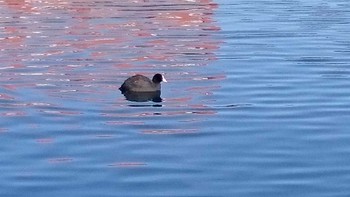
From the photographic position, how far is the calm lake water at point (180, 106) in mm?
12055

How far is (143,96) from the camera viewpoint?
1795 centimetres

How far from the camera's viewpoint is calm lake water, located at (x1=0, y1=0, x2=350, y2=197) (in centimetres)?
1205

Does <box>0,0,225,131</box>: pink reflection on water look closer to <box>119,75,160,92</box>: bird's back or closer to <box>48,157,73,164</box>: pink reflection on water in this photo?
<box>119,75,160,92</box>: bird's back

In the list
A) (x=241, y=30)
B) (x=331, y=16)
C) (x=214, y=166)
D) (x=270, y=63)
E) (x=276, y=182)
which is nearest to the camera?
(x=276, y=182)

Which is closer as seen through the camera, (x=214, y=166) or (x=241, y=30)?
(x=214, y=166)

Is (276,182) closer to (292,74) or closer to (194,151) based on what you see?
(194,151)

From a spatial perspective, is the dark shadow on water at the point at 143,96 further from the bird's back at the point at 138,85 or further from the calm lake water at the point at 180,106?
the calm lake water at the point at 180,106

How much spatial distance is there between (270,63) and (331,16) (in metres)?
7.97

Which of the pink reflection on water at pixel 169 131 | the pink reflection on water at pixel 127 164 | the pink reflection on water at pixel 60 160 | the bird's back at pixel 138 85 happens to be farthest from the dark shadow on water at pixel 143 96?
the pink reflection on water at pixel 127 164

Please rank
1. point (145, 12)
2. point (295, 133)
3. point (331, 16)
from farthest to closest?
point (145, 12), point (331, 16), point (295, 133)

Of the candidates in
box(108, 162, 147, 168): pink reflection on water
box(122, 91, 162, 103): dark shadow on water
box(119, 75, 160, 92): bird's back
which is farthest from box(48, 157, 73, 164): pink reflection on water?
box(119, 75, 160, 92): bird's back

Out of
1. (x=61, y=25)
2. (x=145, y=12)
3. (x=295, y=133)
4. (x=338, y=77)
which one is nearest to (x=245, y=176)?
(x=295, y=133)

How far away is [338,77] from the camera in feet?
62.8

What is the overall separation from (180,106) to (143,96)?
141 centimetres
